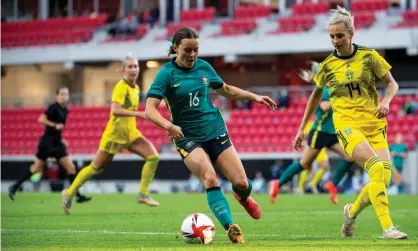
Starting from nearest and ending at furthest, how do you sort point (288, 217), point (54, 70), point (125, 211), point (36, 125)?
point (288, 217), point (125, 211), point (36, 125), point (54, 70)

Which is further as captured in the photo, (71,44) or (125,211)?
(71,44)

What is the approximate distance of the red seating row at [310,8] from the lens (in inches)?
1430

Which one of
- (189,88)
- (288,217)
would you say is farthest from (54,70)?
(189,88)

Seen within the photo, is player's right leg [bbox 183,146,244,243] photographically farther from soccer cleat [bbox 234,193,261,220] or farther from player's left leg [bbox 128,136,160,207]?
player's left leg [bbox 128,136,160,207]

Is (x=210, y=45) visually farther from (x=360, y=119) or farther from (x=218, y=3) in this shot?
(x=360, y=119)

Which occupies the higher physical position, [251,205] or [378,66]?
[378,66]

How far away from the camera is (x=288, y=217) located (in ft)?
46.2

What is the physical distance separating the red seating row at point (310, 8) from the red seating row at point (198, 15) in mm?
3708

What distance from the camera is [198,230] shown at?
948 cm

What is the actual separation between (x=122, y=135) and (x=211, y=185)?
20.1 ft

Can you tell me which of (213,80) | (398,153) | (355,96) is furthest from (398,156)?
(213,80)

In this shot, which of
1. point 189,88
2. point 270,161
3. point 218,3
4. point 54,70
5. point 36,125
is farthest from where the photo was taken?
point 54,70

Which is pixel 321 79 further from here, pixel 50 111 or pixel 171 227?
pixel 50 111

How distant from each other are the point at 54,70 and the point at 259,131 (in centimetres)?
1528
